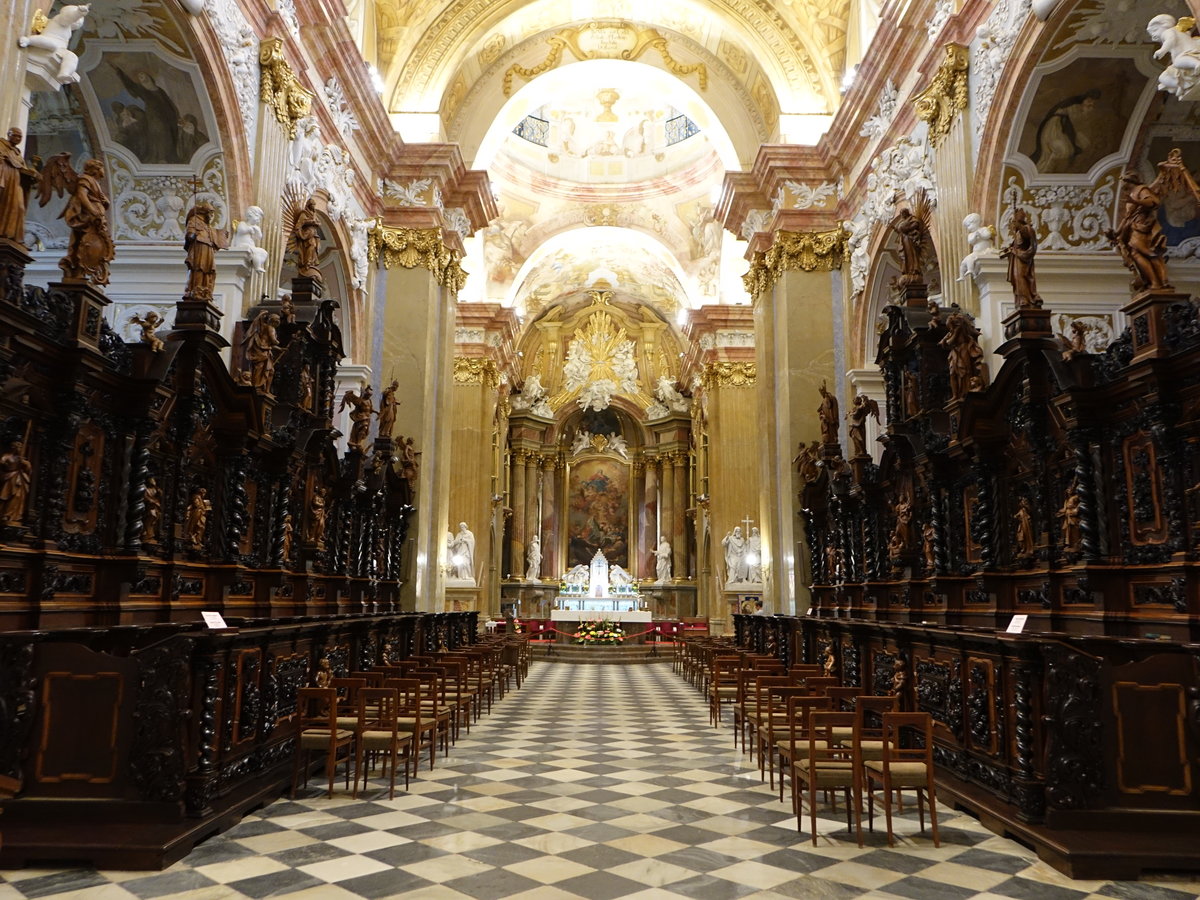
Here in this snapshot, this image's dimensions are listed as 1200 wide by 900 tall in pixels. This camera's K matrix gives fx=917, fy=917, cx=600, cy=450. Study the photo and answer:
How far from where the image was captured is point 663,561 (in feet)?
107

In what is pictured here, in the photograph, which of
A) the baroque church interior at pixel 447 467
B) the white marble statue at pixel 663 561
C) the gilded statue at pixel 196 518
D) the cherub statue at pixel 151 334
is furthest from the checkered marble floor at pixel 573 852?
the white marble statue at pixel 663 561

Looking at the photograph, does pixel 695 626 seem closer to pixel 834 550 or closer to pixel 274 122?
pixel 834 550

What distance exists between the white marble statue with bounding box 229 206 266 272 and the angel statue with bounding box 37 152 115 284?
3.16m

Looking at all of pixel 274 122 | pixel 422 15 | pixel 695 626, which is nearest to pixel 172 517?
pixel 274 122

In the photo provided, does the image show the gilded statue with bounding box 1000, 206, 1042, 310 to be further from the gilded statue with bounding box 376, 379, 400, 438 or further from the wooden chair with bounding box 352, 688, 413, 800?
the gilded statue with bounding box 376, 379, 400, 438

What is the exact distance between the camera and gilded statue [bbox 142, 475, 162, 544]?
21.8 feet

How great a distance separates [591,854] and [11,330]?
14.3 ft

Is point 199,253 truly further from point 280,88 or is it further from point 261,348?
point 280,88

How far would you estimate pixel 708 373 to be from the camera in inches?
1057

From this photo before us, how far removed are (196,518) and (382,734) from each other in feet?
8.50

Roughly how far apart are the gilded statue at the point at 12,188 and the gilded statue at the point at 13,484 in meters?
1.25

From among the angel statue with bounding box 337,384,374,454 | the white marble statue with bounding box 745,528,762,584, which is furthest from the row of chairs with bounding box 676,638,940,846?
the white marble statue with bounding box 745,528,762,584

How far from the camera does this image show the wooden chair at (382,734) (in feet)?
20.3

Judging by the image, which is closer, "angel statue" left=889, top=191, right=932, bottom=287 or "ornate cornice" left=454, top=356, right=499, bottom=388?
"angel statue" left=889, top=191, right=932, bottom=287
